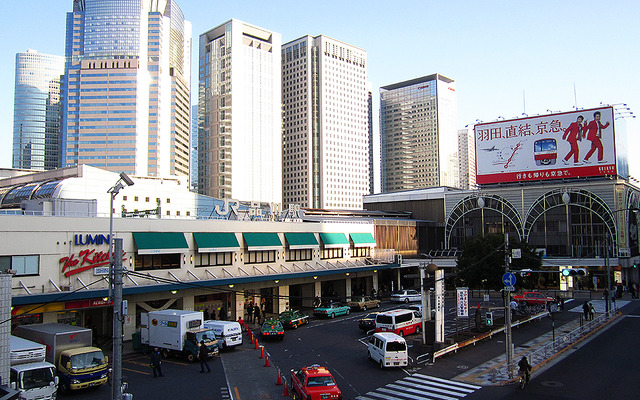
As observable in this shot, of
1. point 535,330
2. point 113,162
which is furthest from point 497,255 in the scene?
point 113,162

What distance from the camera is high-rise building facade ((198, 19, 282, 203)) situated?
184750 millimetres

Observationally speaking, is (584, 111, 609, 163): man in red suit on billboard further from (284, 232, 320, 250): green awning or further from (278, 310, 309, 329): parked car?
(278, 310, 309, 329): parked car

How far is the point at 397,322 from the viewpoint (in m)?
37.3

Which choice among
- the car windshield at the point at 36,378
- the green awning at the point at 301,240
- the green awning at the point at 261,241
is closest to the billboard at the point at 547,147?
the green awning at the point at 301,240

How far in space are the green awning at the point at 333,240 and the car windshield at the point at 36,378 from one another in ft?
125

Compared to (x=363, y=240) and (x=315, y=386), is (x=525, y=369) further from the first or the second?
(x=363, y=240)

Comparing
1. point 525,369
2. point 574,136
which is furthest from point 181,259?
point 574,136

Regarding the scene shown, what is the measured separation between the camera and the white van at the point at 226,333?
1316 inches

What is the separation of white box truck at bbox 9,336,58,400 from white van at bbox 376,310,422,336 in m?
22.1

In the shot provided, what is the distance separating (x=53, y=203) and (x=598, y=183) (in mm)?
72170

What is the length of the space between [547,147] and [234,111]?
125352 mm

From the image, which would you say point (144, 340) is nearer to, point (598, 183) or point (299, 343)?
point (299, 343)

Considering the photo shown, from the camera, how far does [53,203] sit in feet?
125

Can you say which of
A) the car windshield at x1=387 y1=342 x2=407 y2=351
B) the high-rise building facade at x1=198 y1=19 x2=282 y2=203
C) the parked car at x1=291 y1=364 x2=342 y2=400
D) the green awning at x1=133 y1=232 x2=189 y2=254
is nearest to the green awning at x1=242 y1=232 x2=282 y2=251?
the green awning at x1=133 y1=232 x2=189 y2=254
